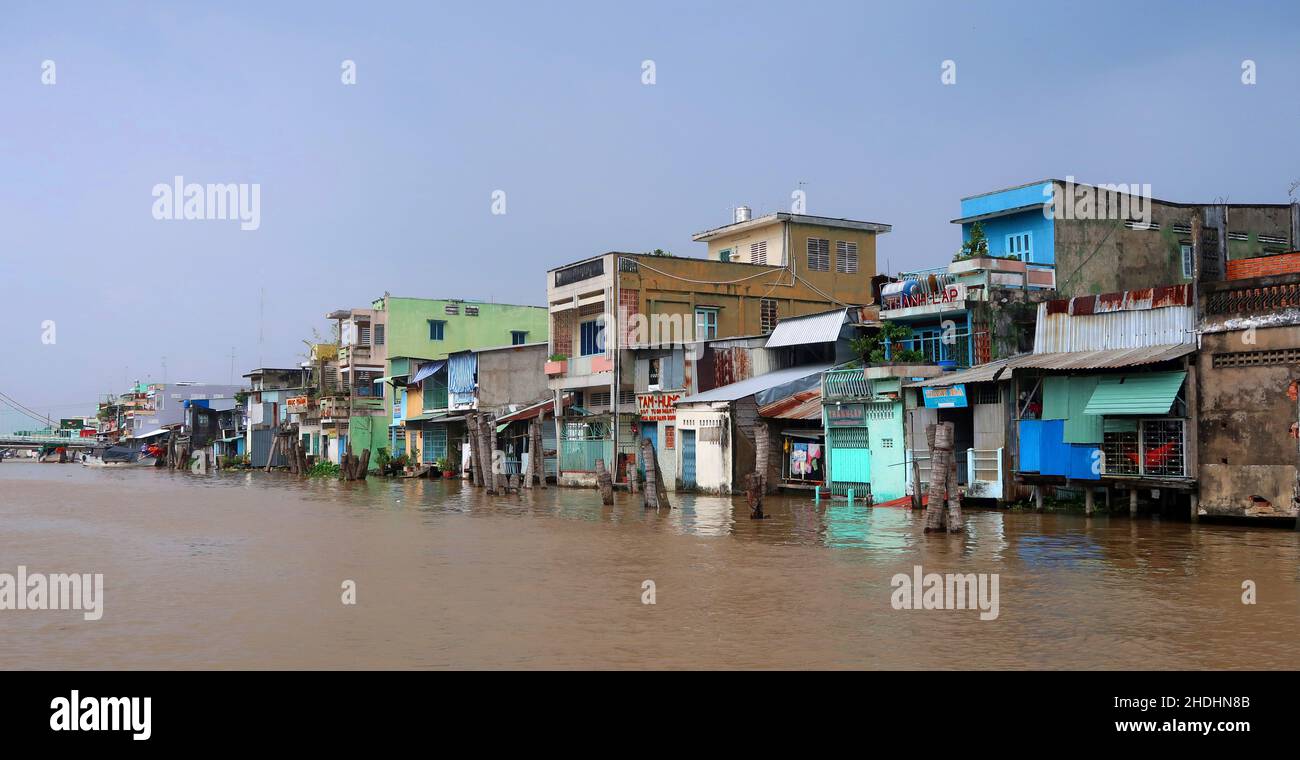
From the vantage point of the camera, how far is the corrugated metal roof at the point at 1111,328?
78.5 ft

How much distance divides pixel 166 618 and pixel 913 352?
72.9 feet

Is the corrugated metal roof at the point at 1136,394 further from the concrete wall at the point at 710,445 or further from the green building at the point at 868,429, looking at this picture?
the concrete wall at the point at 710,445

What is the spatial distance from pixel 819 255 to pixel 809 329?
8.46 meters

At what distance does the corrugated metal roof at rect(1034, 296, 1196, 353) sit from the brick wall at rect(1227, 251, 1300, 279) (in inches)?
128

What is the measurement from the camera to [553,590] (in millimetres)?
15250

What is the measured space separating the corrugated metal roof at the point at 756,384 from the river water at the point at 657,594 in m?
8.71

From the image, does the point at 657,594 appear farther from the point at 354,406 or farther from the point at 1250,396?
the point at 354,406

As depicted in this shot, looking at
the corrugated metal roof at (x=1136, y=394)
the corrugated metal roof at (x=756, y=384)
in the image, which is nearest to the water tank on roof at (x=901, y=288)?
the corrugated metal roof at (x=756, y=384)

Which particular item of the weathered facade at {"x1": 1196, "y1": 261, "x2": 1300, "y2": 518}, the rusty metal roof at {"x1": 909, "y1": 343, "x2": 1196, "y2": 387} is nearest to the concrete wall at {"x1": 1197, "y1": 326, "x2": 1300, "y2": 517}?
the weathered facade at {"x1": 1196, "y1": 261, "x2": 1300, "y2": 518}

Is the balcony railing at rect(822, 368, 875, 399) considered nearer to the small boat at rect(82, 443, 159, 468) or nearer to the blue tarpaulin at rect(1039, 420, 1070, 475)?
the blue tarpaulin at rect(1039, 420, 1070, 475)

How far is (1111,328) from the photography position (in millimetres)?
25766

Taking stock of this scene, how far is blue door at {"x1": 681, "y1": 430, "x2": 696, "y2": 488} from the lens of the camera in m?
37.5
